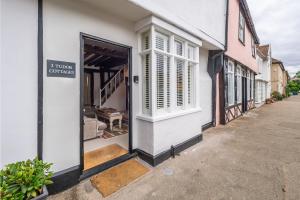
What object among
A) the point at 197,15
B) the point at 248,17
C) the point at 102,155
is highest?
the point at 248,17

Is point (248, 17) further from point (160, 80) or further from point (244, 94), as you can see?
point (160, 80)

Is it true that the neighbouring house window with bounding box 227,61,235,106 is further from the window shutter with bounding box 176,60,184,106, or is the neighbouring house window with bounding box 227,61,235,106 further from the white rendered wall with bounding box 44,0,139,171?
the white rendered wall with bounding box 44,0,139,171

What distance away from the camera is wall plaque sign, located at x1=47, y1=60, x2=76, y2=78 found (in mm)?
2326

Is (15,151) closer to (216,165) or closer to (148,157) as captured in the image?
(148,157)

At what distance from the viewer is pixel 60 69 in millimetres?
2428

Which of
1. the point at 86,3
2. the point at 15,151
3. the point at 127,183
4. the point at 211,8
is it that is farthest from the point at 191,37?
the point at 15,151

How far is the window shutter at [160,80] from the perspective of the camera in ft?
11.4

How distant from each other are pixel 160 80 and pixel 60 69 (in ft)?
6.43

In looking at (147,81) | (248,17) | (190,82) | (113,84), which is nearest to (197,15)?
(190,82)

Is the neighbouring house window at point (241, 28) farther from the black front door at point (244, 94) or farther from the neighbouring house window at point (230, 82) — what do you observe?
the black front door at point (244, 94)

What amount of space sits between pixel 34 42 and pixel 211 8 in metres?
5.38

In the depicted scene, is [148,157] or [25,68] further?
[148,157]

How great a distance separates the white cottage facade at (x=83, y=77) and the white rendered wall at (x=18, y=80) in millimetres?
10

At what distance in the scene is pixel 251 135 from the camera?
213 inches
